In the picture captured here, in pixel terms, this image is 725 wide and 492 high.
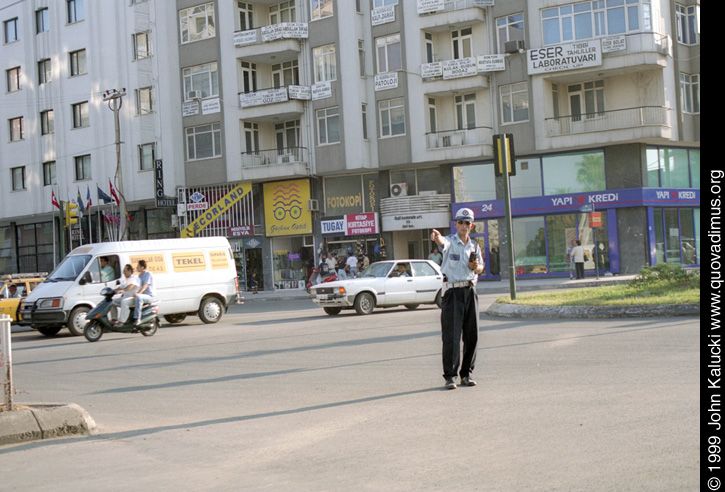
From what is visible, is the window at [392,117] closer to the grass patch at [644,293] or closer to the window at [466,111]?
the window at [466,111]

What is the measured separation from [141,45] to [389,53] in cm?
1555

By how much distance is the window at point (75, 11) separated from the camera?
48.4 metres

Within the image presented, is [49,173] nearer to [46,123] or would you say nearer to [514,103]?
[46,123]

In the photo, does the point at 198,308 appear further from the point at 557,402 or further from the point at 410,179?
the point at 410,179

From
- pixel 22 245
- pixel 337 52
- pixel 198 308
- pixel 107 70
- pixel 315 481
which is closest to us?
pixel 315 481

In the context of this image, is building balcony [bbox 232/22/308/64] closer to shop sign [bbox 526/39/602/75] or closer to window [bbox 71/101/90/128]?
window [bbox 71/101/90/128]

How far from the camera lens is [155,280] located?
21.5 m

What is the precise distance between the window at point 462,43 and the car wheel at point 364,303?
67.1 feet

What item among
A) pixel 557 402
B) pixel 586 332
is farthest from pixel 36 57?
pixel 557 402

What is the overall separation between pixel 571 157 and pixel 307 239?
1442 centimetres

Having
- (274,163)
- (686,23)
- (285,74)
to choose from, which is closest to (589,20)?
(686,23)

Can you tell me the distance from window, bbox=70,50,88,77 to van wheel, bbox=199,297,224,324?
30620mm

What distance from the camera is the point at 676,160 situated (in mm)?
36938

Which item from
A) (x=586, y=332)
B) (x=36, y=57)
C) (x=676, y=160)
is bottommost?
(x=586, y=332)
